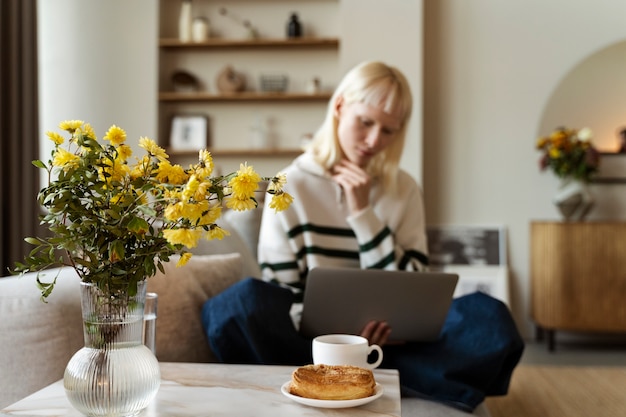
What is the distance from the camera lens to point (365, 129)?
2.30 m

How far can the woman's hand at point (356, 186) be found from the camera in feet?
7.45

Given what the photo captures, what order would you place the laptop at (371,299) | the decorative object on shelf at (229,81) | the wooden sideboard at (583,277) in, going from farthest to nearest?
1. the decorative object on shelf at (229,81)
2. the wooden sideboard at (583,277)
3. the laptop at (371,299)

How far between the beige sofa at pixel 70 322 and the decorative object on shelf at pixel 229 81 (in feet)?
9.81

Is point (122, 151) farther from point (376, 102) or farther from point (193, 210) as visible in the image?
point (376, 102)

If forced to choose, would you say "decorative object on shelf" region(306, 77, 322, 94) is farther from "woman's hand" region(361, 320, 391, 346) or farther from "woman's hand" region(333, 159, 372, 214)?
"woman's hand" region(361, 320, 391, 346)

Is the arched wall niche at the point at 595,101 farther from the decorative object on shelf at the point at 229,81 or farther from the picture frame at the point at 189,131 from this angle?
the picture frame at the point at 189,131

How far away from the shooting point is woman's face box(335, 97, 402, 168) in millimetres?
2266

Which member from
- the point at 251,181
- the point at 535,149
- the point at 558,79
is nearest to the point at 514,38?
the point at 558,79

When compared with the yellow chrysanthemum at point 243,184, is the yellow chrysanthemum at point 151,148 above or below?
above

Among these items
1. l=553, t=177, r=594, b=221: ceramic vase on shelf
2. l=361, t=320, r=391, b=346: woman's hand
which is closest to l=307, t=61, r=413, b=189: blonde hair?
l=361, t=320, r=391, b=346: woman's hand

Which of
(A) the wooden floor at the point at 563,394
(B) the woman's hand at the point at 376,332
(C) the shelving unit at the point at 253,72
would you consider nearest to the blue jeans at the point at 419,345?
(B) the woman's hand at the point at 376,332

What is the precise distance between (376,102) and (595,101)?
11.1 ft

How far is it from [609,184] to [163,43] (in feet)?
10.5

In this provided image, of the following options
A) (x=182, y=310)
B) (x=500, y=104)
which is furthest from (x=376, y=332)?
(x=500, y=104)
